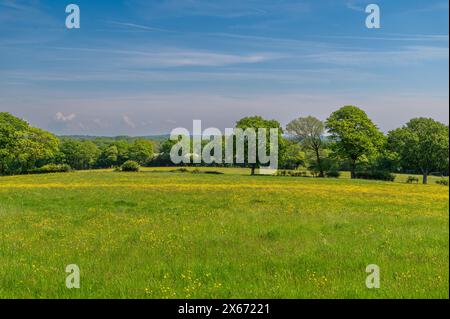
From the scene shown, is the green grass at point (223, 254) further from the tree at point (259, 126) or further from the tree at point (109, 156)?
the tree at point (109, 156)

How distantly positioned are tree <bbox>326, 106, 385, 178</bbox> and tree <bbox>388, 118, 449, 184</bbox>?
164 inches

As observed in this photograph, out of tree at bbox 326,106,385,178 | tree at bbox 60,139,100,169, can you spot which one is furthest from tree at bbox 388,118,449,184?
tree at bbox 60,139,100,169

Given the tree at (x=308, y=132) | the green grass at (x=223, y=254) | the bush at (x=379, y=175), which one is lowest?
the bush at (x=379, y=175)

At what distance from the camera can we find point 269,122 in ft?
256

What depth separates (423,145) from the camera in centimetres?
6450

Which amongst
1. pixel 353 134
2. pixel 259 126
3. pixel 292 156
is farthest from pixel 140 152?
pixel 353 134

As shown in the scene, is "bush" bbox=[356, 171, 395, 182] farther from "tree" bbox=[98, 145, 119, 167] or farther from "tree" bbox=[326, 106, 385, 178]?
"tree" bbox=[98, 145, 119, 167]

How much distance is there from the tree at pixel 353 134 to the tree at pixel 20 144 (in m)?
62.2

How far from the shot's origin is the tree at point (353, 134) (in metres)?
62.6

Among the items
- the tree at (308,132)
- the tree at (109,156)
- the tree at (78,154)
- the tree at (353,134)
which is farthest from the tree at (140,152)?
the tree at (353,134)

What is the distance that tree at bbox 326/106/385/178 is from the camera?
6262 cm

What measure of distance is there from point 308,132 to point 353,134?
11807 millimetres

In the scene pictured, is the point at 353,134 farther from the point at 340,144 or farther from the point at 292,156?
the point at 292,156
